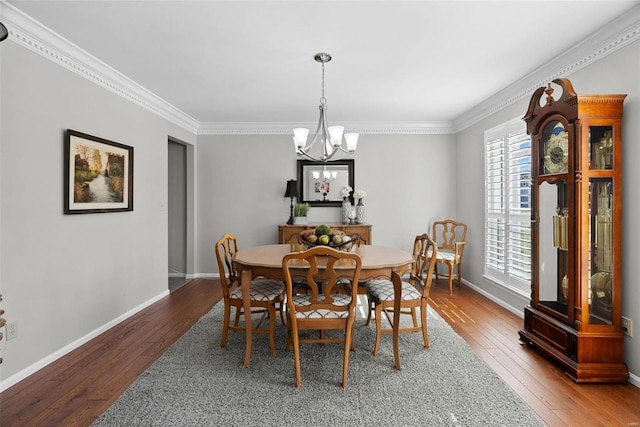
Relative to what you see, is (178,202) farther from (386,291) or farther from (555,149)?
(555,149)

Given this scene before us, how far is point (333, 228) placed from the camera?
5.10 meters

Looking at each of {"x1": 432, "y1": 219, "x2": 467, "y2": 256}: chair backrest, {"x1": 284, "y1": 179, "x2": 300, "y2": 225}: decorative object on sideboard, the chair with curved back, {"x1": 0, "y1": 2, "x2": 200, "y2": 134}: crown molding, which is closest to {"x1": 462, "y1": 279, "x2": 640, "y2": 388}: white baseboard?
the chair with curved back

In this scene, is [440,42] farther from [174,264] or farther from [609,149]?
[174,264]

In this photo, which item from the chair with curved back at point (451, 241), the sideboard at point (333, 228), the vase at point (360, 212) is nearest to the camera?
the chair with curved back at point (451, 241)

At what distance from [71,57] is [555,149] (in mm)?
3879

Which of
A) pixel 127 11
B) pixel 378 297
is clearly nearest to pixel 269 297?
pixel 378 297

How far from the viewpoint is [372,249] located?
3.39 meters

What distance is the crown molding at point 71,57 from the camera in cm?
237

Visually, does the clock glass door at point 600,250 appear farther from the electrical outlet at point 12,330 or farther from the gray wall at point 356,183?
the electrical outlet at point 12,330

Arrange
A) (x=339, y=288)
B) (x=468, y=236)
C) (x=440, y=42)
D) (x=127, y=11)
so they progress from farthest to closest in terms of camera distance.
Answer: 1. (x=468, y=236)
2. (x=339, y=288)
3. (x=440, y=42)
4. (x=127, y=11)

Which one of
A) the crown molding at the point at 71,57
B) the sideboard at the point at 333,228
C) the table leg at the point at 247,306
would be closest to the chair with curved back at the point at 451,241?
the sideboard at the point at 333,228

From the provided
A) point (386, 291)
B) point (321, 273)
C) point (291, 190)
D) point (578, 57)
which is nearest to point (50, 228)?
point (321, 273)

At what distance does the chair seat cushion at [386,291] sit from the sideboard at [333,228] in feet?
6.64

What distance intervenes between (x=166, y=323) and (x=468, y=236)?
4079 millimetres
